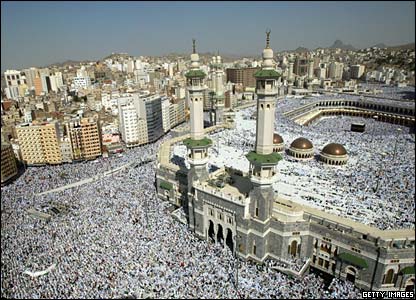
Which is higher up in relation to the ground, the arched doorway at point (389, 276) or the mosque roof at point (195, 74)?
the mosque roof at point (195, 74)

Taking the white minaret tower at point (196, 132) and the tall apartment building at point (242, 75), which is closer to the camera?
the white minaret tower at point (196, 132)

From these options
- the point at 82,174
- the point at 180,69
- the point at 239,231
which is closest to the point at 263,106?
the point at 239,231

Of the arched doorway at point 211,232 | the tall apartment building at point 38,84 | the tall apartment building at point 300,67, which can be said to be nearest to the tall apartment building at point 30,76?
the tall apartment building at point 38,84

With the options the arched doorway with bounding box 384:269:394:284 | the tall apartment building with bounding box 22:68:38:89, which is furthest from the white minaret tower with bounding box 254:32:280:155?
the tall apartment building with bounding box 22:68:38:89

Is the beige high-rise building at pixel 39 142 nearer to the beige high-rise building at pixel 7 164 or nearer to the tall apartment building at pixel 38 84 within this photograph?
the beige high-rise building at pixel 7 164

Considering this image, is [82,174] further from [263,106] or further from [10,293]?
[263,106]

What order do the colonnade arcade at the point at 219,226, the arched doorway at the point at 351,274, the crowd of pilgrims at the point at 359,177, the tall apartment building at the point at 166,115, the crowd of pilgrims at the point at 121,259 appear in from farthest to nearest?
the tall apartment building at the point at 166,115 → the colonnade arcade at the point at 219,226 → the crowd of pilgrims at the point at 359,177 → the arched doorway at the point at 351,274 → the crowd of pilgrims at the point at 121,259

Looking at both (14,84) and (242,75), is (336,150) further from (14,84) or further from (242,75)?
(14,84)

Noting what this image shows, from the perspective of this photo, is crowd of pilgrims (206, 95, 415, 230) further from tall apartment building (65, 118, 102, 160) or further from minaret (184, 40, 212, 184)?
tall apartment building (65, 118, 102, 160)
